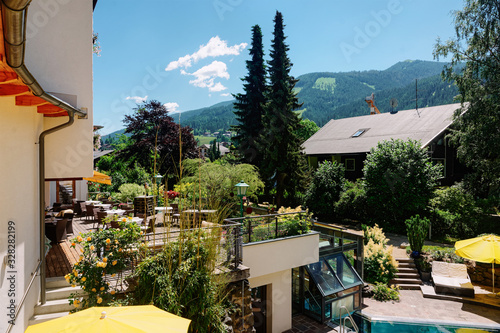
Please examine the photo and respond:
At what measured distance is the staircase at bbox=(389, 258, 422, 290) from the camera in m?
13.0

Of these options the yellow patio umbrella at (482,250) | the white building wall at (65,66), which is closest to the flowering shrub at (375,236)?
the yellow patio umbrella at (482,250)

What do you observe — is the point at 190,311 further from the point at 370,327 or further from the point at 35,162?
the point at 370,327

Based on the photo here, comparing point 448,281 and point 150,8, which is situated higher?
point 150,8

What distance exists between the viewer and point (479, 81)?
661 inches

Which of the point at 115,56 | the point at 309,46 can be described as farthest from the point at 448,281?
the point at 115,56

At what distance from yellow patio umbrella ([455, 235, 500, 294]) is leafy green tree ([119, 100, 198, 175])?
1818cm

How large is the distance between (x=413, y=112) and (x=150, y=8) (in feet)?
84.4

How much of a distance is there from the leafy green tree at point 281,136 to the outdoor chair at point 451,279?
11.0 meters

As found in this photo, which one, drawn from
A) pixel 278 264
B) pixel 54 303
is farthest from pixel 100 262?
pixel 278 264

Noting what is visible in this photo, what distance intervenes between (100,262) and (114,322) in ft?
5.50

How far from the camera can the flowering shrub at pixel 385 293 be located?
12.0 m

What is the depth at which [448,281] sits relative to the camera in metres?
12.4

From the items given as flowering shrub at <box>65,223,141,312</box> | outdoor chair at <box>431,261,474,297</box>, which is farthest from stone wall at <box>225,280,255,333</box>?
outdoor chair at <box>431,261,474,297</box>

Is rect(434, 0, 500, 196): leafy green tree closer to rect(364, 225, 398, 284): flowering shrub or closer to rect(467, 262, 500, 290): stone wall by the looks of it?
rect(467, 262, 500, 290): stone wall
